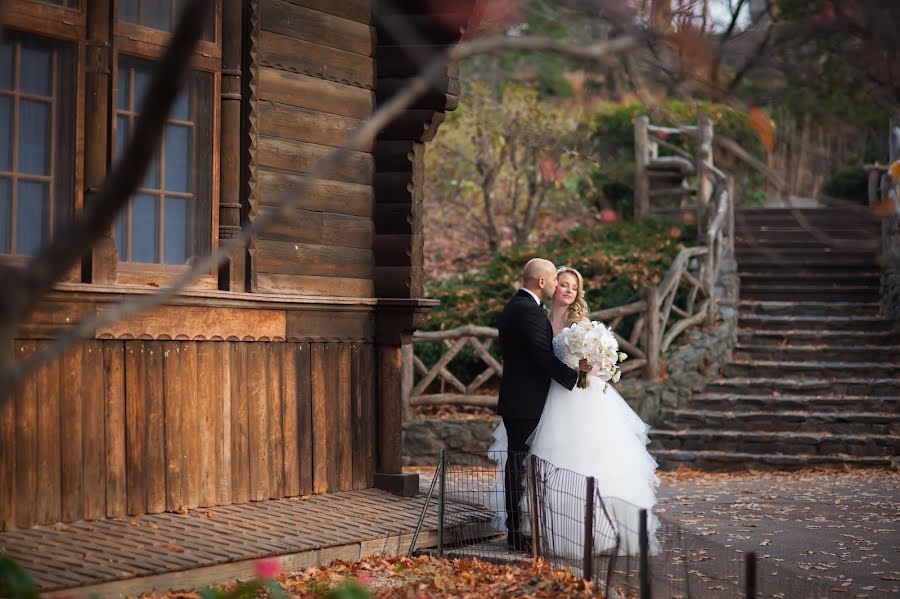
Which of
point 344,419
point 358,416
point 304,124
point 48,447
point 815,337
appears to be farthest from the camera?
point 815,337

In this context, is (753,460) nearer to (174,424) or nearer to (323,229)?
(323,229)

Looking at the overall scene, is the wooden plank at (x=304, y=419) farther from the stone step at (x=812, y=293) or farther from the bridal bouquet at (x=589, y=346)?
the stone step at (x=812, y=293)

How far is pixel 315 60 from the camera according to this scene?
852 cm

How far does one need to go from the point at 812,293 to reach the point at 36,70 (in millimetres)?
13315

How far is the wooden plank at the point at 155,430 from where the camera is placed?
23.6ft

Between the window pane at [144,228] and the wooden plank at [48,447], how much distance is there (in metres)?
1.11

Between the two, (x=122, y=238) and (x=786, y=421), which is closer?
(x=122, y=238)

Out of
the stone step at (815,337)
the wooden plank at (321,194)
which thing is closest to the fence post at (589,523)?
the wooden plank at (321,194)

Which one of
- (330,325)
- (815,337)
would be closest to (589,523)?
(330,325)

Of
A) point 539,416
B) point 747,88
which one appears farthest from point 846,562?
point 747,88

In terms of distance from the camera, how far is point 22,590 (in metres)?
3.99

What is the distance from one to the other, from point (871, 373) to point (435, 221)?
11.1 meters

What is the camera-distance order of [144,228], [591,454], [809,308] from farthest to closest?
[809,308]
[591,454]
[144,228]

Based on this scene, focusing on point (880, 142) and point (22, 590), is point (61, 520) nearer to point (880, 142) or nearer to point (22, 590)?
point (22, 590)
